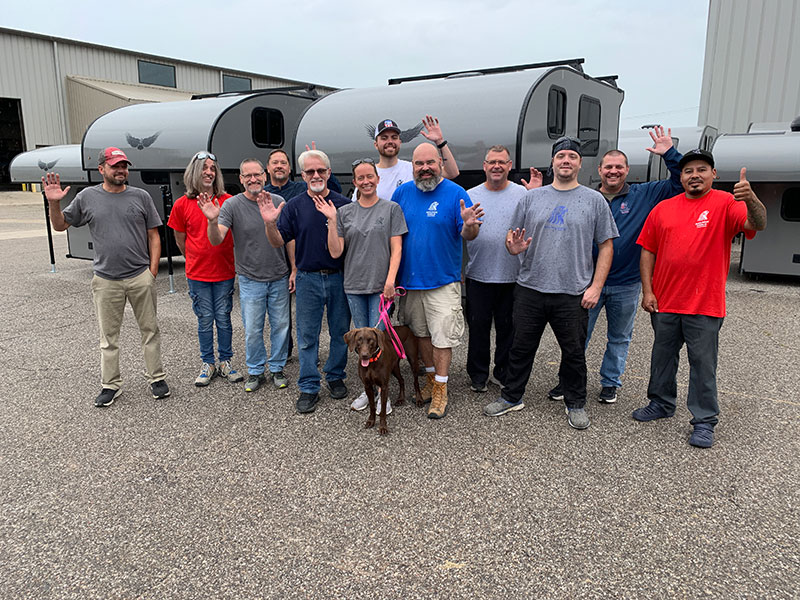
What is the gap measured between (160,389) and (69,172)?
7842 mm

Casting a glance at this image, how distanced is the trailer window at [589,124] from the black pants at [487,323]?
3.74 m

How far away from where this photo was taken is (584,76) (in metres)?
A: 7.23

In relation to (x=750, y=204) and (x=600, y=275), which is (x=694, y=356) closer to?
(x=600, y=275)

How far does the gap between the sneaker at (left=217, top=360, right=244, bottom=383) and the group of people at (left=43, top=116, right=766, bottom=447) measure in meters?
0.10

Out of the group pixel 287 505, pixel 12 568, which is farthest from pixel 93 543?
pixel 287 505

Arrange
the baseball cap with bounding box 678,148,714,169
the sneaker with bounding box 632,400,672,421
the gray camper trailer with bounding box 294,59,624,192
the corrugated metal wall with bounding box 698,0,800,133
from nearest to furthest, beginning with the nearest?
the baseball cap with bounding box 678,148,714,169, the sneaker with bounding box 632,400,672,421, the gray camper trailer with bounding box 294,59,624,192, the corrugated metal wall with bounding box 698,0,800,133

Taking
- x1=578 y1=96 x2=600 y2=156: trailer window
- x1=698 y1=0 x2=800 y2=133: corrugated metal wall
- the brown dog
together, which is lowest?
the brown dog

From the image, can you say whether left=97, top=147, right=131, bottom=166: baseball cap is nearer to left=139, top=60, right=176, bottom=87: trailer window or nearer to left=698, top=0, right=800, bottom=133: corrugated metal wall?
Answer: left=698, top=0, right=800, bottom=133: corrugated metal wall

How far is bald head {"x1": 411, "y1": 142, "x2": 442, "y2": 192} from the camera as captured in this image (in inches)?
157

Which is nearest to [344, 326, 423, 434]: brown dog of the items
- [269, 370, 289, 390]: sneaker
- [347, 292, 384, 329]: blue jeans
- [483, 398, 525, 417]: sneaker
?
[347, 292, 384, 329]: blue jeans

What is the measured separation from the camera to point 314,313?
14.5ft

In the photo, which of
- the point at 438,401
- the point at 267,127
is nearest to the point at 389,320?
the point at 438,401

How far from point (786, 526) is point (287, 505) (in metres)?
2.56

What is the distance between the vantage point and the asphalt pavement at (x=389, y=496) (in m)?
2.56
